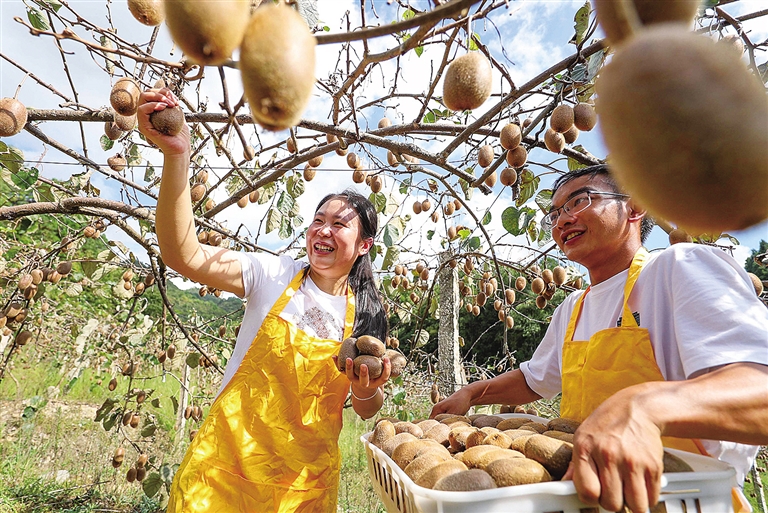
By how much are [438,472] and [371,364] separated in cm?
57

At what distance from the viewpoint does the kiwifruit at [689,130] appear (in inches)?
11.3

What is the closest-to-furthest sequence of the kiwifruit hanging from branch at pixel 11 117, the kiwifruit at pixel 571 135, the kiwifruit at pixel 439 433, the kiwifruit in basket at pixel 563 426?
1. the kiwifruit in basket at pixel 563 426
2. the kiwifruit at pixel 439 433
3. the kiwifruit hanging from branch at pixel 11 117
4. the kiwifruit at pixel 571 135

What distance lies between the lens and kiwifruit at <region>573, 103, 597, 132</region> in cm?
131

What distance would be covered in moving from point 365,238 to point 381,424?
83cm

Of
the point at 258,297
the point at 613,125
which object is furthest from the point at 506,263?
the point at 613,125

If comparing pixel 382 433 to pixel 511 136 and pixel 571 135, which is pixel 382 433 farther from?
pixel 571 135

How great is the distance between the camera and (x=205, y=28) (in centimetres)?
39

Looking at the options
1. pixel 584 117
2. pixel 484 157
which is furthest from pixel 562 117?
pixel 484 157

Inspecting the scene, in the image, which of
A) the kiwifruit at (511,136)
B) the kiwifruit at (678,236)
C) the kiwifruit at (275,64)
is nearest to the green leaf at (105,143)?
the kiwifruit at (511,136)

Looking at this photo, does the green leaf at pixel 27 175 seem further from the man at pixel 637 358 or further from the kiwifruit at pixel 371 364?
the man at pixel 637 358

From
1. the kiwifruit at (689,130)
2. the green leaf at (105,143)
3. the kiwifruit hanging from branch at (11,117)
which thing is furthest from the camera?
the green leaf at (105,143)

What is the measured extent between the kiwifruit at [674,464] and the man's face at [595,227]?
2.45 feet

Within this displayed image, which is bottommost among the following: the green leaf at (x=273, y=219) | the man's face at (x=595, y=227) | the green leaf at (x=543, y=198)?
the man's face at (x=595, y=227)

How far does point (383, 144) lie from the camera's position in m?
1.35
